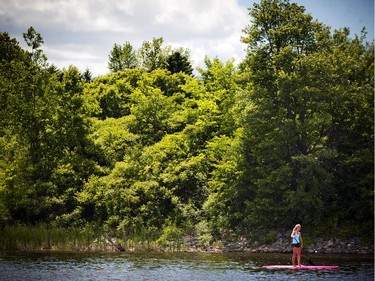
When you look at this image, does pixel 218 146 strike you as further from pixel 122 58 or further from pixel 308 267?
pixel 122 58

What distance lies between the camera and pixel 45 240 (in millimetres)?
46906

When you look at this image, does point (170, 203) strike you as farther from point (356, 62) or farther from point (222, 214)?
point (356, 62)

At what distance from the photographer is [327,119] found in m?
44.4

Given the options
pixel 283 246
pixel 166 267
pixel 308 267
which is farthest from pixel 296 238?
pixel 283 246

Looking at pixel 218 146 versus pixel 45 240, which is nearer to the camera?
pixel 45 240

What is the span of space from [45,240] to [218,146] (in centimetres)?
1772

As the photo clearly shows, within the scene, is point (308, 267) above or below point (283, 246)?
below

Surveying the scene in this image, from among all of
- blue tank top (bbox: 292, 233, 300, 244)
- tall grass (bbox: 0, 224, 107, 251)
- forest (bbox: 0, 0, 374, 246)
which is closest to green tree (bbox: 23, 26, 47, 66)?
forest (bbox: 0, 0, 374, 246)

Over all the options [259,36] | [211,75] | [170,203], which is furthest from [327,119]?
[211,75]

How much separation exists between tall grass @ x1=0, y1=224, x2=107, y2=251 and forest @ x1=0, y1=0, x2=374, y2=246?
339 cm

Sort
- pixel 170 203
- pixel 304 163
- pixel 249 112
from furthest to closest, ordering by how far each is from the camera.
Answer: pixel 170 203 < pixel 249 112 < pixel 304 163

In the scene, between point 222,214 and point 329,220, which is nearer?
point 329,220

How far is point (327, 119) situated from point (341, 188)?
580cm

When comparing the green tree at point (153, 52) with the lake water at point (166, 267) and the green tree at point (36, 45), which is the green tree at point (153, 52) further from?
the lake water at point (166, 267)
